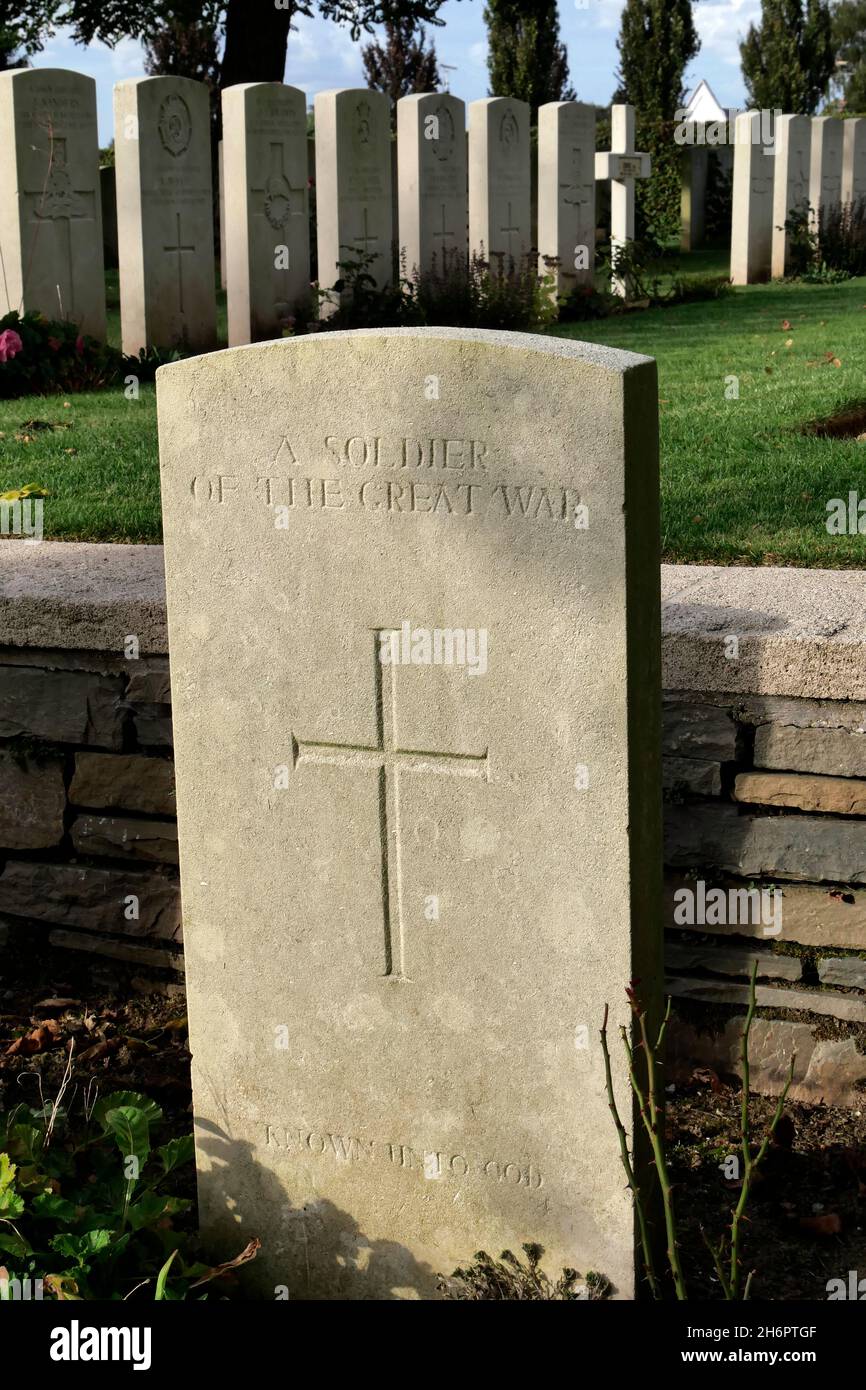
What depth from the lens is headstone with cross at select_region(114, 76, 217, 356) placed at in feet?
31.5

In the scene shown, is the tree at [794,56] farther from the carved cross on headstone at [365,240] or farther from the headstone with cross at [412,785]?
the headstone with cross at [412,785]

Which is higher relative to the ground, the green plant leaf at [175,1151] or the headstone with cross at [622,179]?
the headstone with cross at [622,179]

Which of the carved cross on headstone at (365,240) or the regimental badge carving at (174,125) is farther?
the carved cross on headstone at (365,240)

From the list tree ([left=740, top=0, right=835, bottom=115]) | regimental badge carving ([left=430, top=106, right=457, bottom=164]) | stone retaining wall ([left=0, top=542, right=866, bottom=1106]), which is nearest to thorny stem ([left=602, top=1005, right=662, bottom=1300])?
stone retaining wall ([left=0, top=542, right=866, bottom=1106])

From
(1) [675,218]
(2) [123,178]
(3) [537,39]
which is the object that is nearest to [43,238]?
(2) [123,178]

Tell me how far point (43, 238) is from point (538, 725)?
7807 mm

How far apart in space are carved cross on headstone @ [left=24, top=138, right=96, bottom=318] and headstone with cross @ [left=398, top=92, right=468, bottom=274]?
3466 millimetres

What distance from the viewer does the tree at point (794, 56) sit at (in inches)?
1294

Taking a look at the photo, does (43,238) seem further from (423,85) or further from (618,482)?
(423,85)

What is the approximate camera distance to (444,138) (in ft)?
40.3

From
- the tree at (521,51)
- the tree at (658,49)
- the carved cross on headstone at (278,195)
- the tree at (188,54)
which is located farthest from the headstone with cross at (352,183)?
the tree at (521,51)

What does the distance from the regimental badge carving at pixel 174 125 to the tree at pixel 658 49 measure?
68.7 feet

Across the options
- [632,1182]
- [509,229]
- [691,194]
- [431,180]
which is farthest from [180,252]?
[691,194]

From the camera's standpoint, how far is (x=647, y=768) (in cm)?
248
